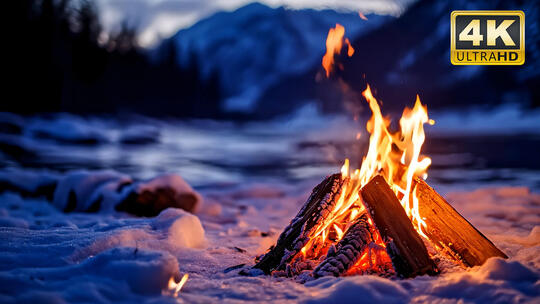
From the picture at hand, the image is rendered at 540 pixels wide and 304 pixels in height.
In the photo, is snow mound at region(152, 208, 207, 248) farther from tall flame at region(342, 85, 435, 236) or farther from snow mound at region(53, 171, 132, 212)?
snow mound at region(53, 171, 132, 212)

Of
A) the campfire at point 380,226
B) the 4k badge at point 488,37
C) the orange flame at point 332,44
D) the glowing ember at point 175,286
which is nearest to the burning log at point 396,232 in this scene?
the campfire at point 380,226

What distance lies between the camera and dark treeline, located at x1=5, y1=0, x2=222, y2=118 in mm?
34938

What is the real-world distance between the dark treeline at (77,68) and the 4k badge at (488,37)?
122 feet

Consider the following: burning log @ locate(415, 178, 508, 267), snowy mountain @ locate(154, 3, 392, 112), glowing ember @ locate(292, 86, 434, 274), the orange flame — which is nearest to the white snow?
burning log @ locate(415, 178, 508, 267)

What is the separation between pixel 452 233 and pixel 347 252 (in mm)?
810

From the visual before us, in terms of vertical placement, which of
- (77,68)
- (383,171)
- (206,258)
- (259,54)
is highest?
(259,54)

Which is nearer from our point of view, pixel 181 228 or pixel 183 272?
pixel 183 272

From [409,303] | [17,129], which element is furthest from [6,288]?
[17,129]

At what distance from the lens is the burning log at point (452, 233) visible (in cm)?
290

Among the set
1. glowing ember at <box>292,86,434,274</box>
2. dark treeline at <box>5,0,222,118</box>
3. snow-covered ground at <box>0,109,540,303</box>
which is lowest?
snow-covered ground at <box>0,109,540,303</box>

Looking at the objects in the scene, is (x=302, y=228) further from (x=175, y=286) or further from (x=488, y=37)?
(x=488, y=37)

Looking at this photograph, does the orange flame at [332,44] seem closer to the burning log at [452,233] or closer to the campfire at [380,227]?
the campfire at [380,227]

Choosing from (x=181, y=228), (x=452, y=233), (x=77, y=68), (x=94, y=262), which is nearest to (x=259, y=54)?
(x=77, y=68)

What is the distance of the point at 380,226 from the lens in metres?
2.89
